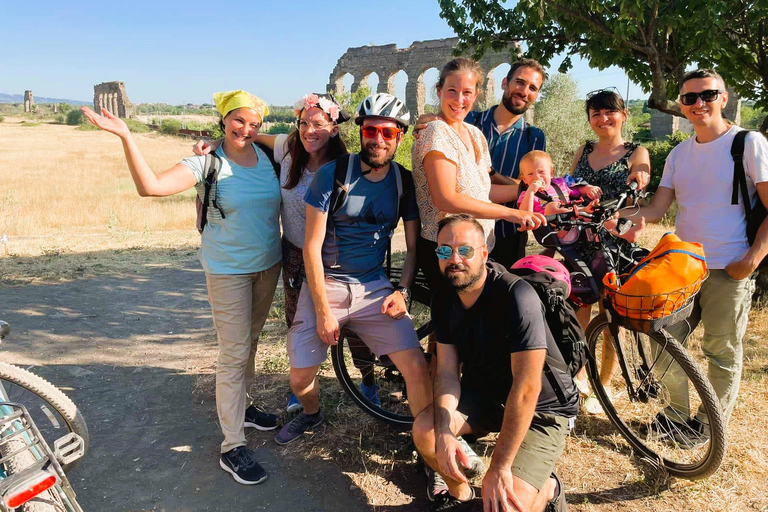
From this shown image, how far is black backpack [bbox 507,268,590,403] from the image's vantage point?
107 inches

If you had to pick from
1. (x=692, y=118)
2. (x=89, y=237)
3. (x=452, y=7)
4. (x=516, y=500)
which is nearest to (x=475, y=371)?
(x=516, y=500)

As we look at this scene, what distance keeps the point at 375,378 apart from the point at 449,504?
155 centimetres

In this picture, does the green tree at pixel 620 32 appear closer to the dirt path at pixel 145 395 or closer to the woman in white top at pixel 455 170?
the woman in white top at pixel 455 170

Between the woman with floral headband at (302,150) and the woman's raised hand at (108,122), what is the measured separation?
564 millimetres

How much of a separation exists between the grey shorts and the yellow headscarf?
43.9 inches

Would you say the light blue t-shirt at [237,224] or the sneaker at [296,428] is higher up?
the light blue t-shirt at [237,224]

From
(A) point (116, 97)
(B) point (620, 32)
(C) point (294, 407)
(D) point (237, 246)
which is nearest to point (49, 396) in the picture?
(D) point (237, 246)

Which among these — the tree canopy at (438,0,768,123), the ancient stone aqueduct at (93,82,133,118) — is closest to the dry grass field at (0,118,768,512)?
the tree canopy at (438,0,768,123)

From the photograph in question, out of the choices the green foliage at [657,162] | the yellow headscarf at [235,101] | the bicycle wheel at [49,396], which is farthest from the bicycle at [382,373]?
the green foliage at [657,162]

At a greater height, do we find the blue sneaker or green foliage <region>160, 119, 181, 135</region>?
green foliage <region>160, 119, 181, 135</region>

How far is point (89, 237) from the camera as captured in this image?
11.0 meters

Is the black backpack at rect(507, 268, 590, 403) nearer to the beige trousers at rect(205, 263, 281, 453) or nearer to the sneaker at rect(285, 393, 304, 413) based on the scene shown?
the beige trousers at rect(205, 263, 281, 453)

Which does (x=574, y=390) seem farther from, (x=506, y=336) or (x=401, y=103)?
(x=401, y=103)

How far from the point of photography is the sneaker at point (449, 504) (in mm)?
2971
